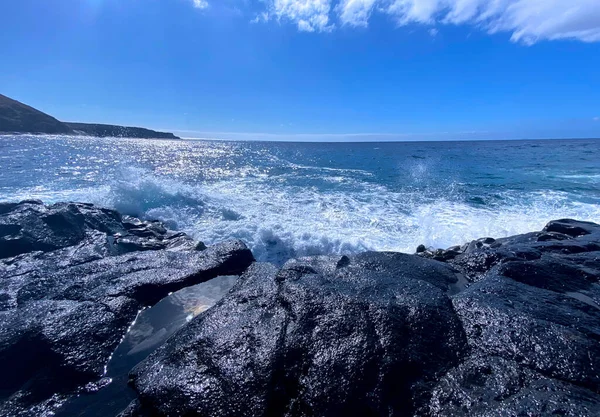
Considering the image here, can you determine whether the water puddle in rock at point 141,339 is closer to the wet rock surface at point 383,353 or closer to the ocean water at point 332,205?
the wet rock surface at point 383,353

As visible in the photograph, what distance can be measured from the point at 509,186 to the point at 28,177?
3045cm

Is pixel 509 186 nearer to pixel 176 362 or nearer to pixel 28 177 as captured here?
pixel 176 362

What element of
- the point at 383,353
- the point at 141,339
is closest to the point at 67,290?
the point at 141,339

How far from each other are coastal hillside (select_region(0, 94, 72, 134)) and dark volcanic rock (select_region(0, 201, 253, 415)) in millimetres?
97803

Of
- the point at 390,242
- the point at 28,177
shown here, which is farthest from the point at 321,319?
the point at 28,177

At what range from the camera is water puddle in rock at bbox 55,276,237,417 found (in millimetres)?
Result: 3268

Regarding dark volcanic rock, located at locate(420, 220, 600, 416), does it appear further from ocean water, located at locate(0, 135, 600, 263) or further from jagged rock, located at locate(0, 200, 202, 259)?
jagged rock, located at locate(0, 200, 202, 259)

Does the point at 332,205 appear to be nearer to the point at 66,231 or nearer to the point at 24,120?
the point at 66,231

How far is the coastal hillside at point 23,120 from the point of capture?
78312 millimetres

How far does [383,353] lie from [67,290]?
15.7 ft

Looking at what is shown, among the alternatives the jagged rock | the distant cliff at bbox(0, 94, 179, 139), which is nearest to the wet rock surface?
the jagged rock

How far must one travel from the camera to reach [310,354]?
9.86 feet

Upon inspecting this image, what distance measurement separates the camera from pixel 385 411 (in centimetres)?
260

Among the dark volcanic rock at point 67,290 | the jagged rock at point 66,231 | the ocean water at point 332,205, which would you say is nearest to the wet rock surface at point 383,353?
the dark volcanic rock at point 67,290
